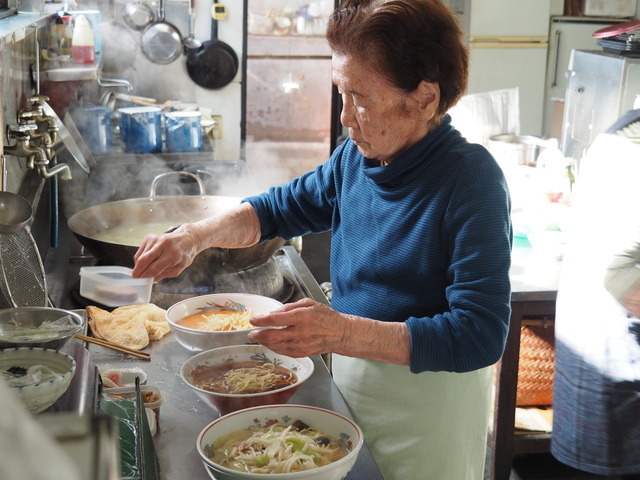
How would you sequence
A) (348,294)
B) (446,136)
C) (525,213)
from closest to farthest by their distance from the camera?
(446,136)
(348,294)
(525,213)

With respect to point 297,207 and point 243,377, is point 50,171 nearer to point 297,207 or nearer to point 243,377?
point 297,207

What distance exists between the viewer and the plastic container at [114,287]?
6.68 ft

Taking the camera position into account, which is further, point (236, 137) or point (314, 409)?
point (236, 137)

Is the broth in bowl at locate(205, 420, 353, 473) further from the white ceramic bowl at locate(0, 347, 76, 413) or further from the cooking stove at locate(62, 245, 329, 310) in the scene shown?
the cooking stove at locate(62, 245, 329, 310)

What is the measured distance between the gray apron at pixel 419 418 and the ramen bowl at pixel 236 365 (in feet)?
0.54

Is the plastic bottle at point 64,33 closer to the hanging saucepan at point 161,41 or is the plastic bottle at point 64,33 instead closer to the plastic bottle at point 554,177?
the hanging saucepan at point 161,41

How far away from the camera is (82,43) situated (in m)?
3.56

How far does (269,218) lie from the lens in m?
2.09

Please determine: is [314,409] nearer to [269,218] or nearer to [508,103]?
[269,218]

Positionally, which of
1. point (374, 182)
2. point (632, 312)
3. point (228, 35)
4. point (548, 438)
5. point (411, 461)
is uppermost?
point (228, 35)

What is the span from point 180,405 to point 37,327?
1.24 feet

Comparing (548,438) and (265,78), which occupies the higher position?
(265,78)

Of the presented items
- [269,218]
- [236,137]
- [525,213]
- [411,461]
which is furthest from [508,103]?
[411,461]

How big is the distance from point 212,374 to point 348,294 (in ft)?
1.24
